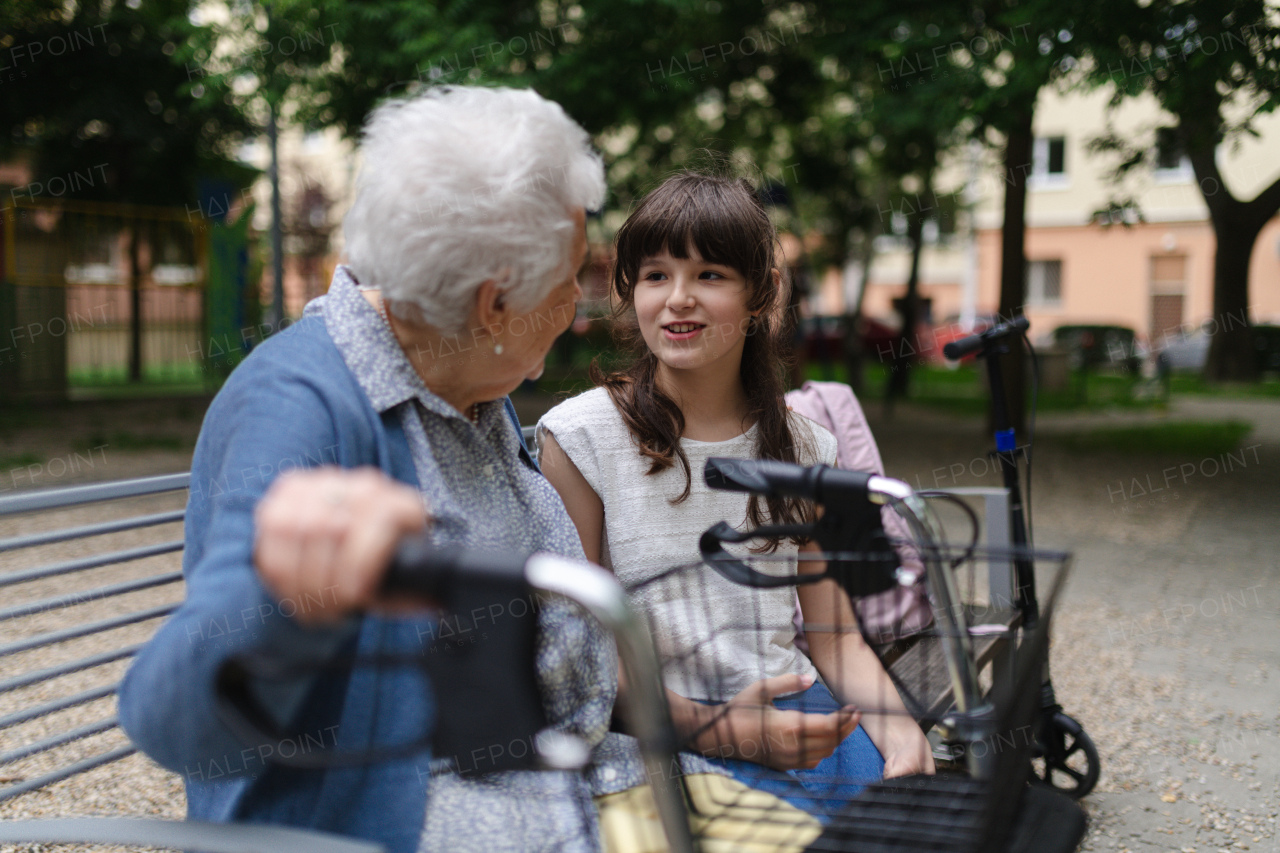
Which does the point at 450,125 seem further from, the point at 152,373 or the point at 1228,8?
the point at 152,373

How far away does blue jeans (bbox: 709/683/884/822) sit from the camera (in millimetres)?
1526

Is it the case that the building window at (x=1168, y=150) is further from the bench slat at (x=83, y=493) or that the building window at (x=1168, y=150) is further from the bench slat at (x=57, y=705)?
the bench slat at (x=57, y=705)

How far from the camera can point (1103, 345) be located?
25719 millimetres

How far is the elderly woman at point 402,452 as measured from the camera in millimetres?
1111

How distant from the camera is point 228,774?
49.5 inches

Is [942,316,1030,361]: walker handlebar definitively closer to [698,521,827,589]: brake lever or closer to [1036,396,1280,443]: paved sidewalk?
[698,521,827,589]: brake lever

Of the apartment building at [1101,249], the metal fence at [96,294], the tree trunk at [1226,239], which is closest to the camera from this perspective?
the tree trunk at [1226,239]

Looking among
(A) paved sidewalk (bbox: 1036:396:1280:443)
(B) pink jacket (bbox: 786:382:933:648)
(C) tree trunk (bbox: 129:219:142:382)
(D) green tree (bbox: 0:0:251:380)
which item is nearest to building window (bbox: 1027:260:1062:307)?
(A) paved sidewalk (bbox: 1036:396:1280:443)

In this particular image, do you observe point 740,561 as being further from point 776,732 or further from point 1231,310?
point 1231,310

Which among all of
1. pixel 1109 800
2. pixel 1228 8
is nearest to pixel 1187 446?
pixel 1228 8

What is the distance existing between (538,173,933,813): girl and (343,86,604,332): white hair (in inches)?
23.7

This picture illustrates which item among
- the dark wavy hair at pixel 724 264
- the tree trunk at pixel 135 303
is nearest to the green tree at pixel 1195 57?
the dark wavy hair at pixel 724 264

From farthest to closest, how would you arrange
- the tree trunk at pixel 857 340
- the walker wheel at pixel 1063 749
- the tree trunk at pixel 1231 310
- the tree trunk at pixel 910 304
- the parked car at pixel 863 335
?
the parked car at pixel 863 335
the tree trunk at pixel 910 304
the tree trunk at pixel 857 340
the tree trunk at pixel 1231 310
the walker wheel at pixel 1063 749

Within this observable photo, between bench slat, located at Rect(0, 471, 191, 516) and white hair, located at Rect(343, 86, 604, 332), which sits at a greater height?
white hair, located at Rect(343, 86, 604, 332)
